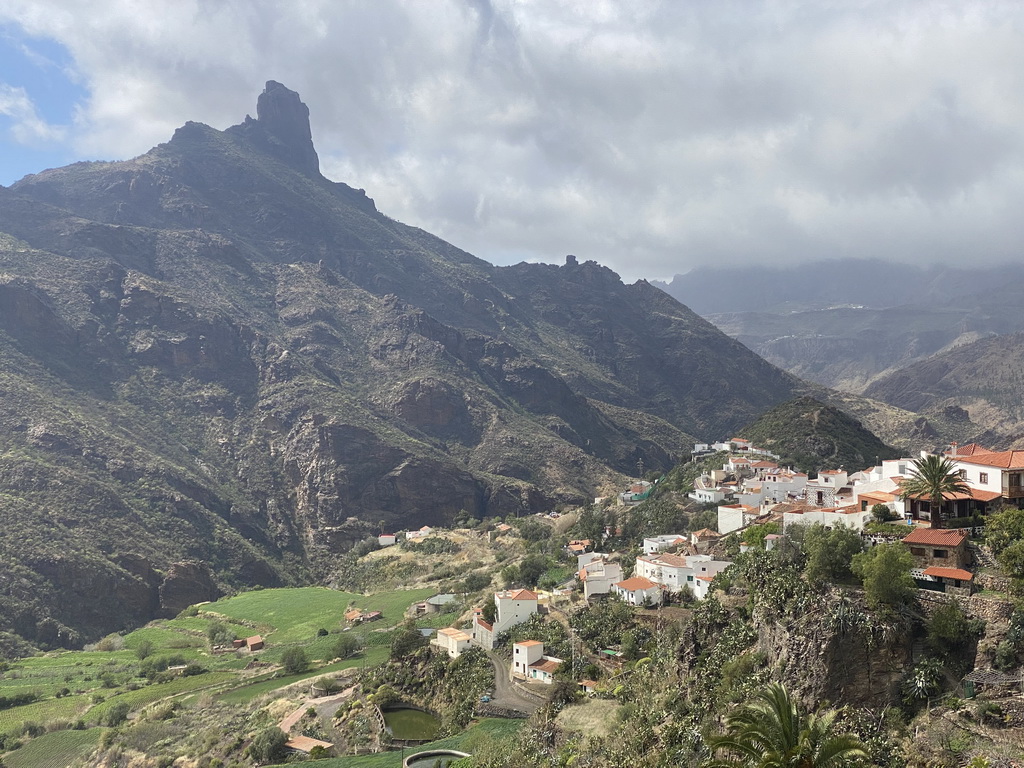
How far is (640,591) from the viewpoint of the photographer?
43281 millimetres

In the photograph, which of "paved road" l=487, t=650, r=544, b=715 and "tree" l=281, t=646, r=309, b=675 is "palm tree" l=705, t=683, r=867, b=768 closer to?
"paved road" l=487, t=650, r=544, b=715

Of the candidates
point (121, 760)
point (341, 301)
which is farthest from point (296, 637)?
point (341, 301)

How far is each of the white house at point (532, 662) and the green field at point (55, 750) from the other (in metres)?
28.7

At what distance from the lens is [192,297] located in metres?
152

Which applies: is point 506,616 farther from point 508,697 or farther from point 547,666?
point 508,697

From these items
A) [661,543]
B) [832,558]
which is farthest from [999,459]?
[661,543]

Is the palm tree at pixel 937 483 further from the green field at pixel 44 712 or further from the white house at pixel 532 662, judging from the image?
the green field at pixel 44 712

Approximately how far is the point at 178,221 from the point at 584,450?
12416 cm

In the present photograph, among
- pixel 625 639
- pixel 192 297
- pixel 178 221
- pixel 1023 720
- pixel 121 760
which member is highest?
pixel 178 221

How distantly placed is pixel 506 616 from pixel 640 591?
33.9 ft

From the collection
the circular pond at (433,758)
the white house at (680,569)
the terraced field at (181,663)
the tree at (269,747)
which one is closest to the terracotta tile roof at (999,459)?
the white house at (680,569)

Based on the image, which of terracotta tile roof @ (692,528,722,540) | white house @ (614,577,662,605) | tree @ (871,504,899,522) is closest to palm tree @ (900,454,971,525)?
tree @ (871,504,899,522)

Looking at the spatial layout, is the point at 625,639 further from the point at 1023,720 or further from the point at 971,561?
the point at 1023,720

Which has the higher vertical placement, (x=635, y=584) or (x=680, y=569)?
(x=680, y=569)
